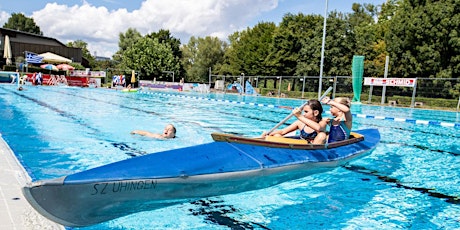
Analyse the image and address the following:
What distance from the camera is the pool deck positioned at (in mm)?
2932

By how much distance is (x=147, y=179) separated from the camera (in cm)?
276

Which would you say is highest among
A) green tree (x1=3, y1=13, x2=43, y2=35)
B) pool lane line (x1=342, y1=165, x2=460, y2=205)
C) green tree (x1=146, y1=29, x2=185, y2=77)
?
green tree (x1=3, y1=13, x2=43, y2=35)

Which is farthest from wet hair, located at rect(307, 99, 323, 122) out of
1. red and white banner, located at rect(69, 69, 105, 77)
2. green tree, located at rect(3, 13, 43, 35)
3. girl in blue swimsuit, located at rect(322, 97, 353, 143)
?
green tree, located at rect(3, 13, 43, 35)

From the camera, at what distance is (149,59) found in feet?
161

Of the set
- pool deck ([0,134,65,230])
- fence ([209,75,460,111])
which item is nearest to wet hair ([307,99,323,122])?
pool deck ([0,134,65,230])

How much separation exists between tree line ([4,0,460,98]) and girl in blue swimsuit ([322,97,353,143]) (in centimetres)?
2094

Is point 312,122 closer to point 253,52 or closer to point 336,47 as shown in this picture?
point 336,47

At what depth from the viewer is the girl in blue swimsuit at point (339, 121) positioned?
19.1 feet

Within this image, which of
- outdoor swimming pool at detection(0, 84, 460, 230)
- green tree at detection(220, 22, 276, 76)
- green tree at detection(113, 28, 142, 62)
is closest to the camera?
outdoor swimming pool at detection(0, 84, 460, 230)

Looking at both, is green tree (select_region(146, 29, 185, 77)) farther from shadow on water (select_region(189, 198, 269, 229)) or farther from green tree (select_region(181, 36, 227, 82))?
shadow on water (select_region(189, 198, 269, 229))

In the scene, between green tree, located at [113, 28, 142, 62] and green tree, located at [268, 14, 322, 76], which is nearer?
green tree, located at [268, 14, 322, 76]

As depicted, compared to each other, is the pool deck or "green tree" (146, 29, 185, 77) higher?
"green tree" (146, 29, 185, 77)

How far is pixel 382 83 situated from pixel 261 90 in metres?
13.6

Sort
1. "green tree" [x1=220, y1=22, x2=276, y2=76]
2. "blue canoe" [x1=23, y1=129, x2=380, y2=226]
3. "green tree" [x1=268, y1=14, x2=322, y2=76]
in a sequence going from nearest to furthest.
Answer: "blue canoe" [x1=23, y1=129, x2=380, y2=226] → "green tree" [x1=268, y1=14, x2=322, y2=76] → "green tree" [x1=220, y1=22, x2=276, y2=76]
